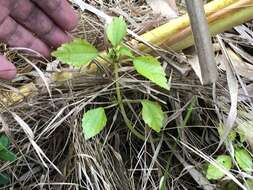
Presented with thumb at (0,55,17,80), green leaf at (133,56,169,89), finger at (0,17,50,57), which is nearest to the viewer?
green leaf at (133,56,169,89)

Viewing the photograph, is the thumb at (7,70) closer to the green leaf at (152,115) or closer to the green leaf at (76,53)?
the green leaf at (76,53)

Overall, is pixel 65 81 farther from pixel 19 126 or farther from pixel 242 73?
pixel 242 73

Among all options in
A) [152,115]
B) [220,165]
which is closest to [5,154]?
[152,115]

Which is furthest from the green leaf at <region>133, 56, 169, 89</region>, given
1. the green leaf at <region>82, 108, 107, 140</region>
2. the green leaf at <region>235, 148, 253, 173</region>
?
the green leaf at <region>235, 148, 253, 173</region>

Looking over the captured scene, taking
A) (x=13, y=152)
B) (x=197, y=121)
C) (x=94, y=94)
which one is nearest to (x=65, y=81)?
(x=94, y=94)

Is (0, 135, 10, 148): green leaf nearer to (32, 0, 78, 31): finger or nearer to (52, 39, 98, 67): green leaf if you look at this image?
(52, 39, 98, 67): green leaf

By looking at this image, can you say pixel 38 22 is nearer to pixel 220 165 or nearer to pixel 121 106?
pixel 121 106

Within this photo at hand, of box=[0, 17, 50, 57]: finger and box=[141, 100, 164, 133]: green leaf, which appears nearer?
box=[141, 100, 164, 133]: green leaf
